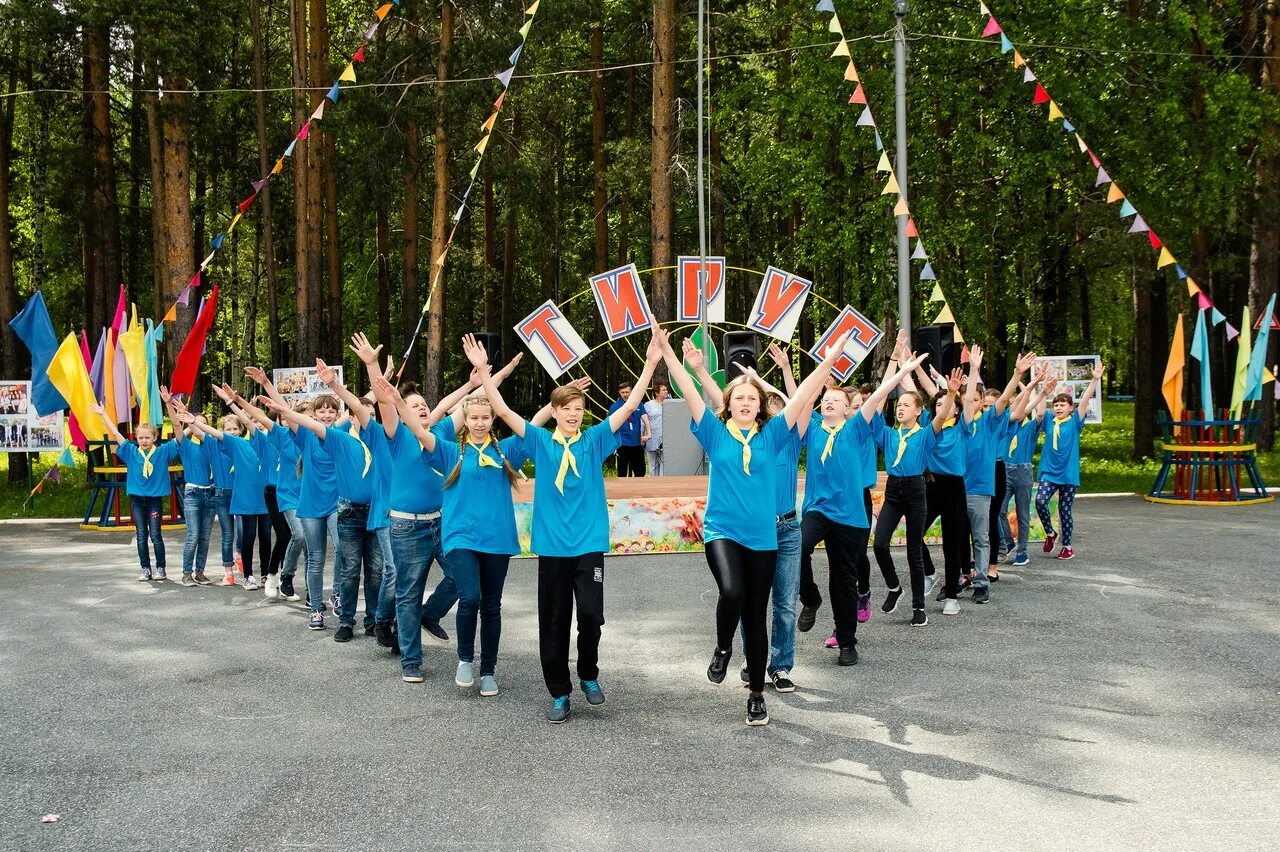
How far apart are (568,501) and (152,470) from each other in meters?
6.70

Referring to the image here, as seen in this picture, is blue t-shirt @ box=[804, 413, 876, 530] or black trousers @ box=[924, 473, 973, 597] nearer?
blue t-shirt @ box=[804, 413, 876, 530]

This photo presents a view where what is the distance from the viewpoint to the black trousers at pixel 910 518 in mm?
8586

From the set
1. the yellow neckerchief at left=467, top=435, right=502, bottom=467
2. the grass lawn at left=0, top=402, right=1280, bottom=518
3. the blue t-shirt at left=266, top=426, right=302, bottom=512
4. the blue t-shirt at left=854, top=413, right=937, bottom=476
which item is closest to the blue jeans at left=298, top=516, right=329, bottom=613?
the blue t-shirt at left=266, top=426, right=302, bottom=512

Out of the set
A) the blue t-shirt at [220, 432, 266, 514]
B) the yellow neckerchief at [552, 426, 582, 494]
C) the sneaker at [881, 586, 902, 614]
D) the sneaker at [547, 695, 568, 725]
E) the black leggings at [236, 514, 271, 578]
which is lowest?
the sneaker at [547, 695, 568, 725]

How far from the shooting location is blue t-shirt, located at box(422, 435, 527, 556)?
6723mm

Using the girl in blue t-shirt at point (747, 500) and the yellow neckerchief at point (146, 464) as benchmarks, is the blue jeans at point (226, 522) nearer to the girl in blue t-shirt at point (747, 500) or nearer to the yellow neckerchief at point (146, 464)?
the yellow neckerchief at point (146, 464)

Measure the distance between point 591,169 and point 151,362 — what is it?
22.9m

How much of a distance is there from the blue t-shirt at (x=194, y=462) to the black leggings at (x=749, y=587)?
22.2 ft

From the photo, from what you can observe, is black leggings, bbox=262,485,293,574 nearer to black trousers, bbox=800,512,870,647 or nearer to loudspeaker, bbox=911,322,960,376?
black trousers, bbox=800,512,870,647

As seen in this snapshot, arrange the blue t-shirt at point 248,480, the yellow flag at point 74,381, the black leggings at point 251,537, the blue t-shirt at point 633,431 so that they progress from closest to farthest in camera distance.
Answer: the blue t-shirt at point 248,480 < the black leggings at point 251,537 < the yellow flag at point 74,381 < the blue t-shirt at point 633,431

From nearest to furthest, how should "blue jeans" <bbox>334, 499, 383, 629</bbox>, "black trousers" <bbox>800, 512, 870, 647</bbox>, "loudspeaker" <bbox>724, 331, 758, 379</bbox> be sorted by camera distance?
"black trousers" <bbox>800, 512, 870, 647</bbox> < "blue jeans" <bbox>334, 499, 383, 629</bbox> < "loudspeaker" <bbox>724, 331, 758, 379</bbox>

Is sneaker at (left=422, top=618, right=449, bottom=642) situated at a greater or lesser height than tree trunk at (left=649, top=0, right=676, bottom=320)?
lesser

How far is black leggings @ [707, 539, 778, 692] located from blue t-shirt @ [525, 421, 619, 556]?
0.63 meters

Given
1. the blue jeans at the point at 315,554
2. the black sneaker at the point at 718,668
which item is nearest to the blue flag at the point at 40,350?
the blue jeans at the point at 315,554
